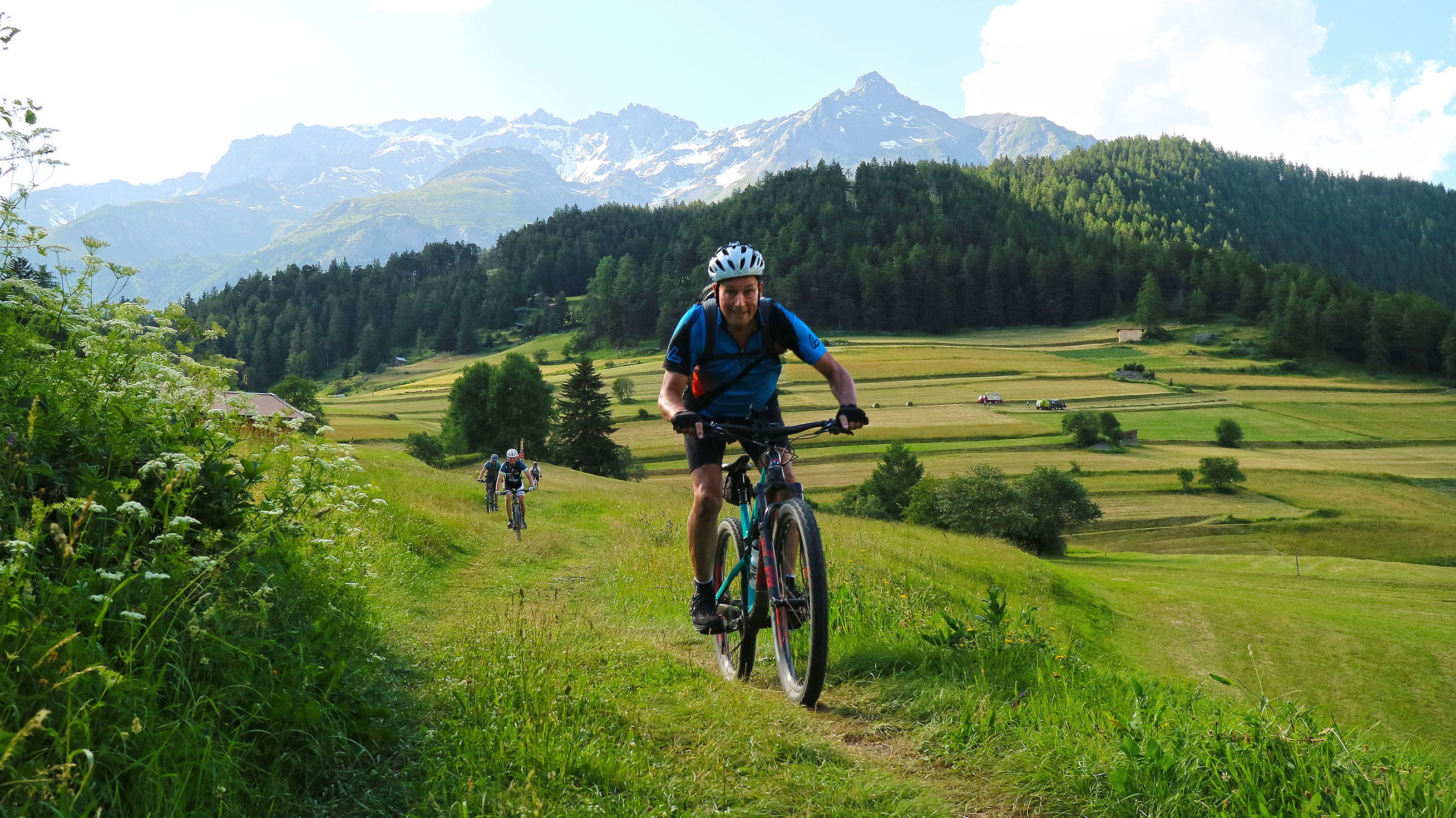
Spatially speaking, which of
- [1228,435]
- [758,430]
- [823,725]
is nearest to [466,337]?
[1228,435]

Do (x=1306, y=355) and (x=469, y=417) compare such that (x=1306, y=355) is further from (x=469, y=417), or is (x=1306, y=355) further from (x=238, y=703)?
(x=238, y=703)

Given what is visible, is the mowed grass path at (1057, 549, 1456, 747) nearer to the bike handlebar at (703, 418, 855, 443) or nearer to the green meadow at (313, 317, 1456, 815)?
the green meadow at (313, 317, 1456, 815)

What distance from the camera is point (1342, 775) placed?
360cm

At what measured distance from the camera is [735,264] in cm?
556

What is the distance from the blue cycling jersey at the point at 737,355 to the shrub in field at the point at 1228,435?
8290 cm

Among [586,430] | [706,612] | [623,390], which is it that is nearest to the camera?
[706,612]

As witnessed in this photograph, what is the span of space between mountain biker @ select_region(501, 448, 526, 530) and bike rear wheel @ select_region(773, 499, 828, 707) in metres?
14.0

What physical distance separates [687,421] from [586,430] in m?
60.6

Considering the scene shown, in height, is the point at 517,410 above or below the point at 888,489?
above

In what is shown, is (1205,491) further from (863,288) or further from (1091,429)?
(863,288)

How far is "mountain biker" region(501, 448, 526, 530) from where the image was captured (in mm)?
18734

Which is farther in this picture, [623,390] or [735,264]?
[623,390]

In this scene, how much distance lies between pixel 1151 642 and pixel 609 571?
17.1 meters

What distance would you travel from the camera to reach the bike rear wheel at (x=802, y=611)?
4.89 m
